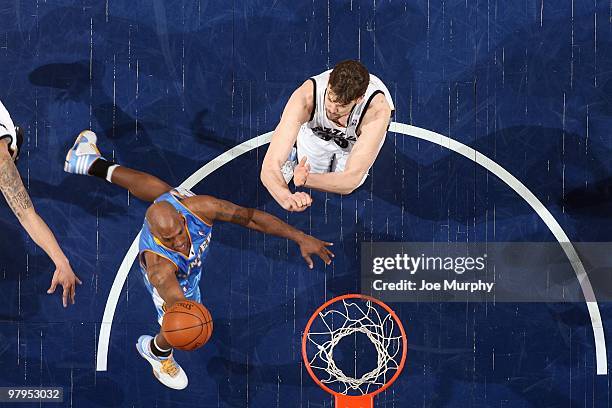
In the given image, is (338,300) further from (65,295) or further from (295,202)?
(65,295)

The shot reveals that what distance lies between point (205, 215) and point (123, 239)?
719mm

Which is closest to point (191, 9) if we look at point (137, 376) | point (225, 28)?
point (225, 28)

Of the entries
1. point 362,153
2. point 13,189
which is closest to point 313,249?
point 362,153

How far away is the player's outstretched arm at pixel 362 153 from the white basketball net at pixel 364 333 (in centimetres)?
98

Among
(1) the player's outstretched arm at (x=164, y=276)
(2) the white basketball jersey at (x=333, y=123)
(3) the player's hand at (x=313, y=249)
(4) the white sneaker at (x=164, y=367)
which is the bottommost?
(4) the white sneaker at (x=164, y=367)

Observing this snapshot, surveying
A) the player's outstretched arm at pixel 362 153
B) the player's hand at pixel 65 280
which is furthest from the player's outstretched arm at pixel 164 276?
the player's outstretched arm at pixel 362 153

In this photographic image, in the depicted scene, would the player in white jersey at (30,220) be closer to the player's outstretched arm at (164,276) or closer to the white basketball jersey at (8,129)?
the white basketball jersey at (8,129)

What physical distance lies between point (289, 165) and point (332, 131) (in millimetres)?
440

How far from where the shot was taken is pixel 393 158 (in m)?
5.91

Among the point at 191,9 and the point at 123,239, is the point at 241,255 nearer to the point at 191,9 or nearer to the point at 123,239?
the point at 123,239

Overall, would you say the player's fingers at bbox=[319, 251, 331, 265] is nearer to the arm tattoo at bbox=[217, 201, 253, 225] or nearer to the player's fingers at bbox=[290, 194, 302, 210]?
the arm tattoo at bbox=[217, 201, 253, 225]

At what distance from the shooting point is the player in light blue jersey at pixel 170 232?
5.61 m

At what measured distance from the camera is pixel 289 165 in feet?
18.8

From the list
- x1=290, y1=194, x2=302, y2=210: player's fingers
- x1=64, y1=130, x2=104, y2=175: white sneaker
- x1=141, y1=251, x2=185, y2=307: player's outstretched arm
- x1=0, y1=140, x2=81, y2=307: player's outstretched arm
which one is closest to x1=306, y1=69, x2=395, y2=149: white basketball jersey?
x1=290, y1=194, x2=302, y2=210: player's fingers
